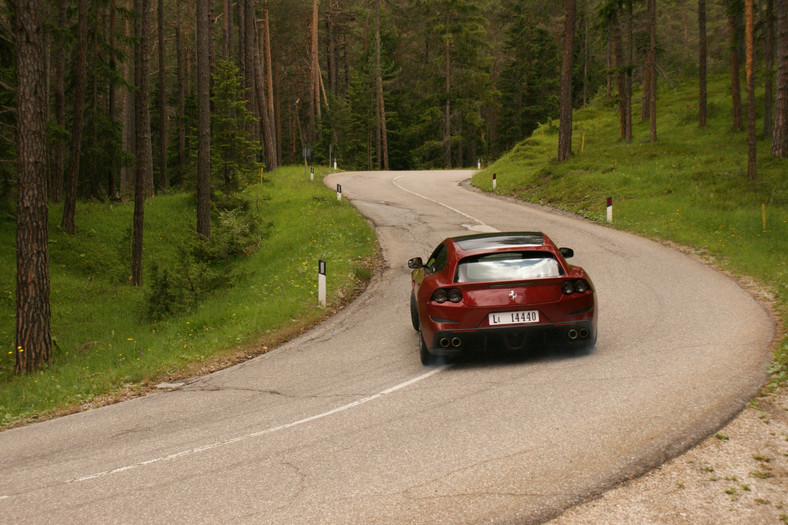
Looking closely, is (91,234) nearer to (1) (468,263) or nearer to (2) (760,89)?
(1) (468,263)

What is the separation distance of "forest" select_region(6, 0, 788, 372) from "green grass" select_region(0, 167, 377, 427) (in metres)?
1.35

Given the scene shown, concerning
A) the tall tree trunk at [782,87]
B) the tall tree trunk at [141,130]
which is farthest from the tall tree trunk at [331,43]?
the tall tree trunk at [782,87]

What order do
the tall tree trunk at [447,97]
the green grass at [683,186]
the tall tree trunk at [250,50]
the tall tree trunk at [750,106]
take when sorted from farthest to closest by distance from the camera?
the tall tree trunk at [447,97] → the tall tree trunk at [250,50] → the tall tree trunk at [750,106] → the green grass at [683,186]

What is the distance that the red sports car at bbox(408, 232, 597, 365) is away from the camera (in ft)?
26.8

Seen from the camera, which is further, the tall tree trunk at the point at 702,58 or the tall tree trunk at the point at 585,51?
the tall tree trunk at the point at 585,51

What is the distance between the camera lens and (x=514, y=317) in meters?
8.17

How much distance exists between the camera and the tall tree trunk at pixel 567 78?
97.8 feet

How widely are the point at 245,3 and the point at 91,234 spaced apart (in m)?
17.1

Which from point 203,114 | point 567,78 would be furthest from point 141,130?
point 567,78

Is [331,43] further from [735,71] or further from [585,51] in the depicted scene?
[735,71]

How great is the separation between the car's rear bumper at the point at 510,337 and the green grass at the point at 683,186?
2149mm

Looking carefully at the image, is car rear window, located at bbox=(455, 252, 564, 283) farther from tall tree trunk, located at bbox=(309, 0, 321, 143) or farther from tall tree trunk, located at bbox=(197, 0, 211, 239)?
tall tree trunk, located at bbox=(309, 0, 321, 143)

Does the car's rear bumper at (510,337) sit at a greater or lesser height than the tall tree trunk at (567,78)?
lesser

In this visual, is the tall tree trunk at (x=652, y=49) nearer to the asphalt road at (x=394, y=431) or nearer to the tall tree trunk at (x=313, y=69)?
the asphalt road at (x=394, y=431)
